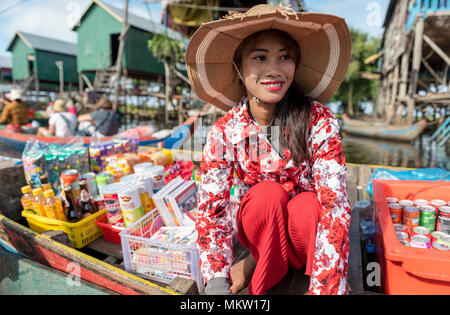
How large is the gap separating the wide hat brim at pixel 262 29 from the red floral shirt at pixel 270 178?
0.24 m

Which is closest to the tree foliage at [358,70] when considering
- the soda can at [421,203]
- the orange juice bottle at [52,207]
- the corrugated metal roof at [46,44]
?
the corrugated metal roof at [46,44]

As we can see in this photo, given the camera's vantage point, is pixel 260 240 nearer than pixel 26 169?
Yes

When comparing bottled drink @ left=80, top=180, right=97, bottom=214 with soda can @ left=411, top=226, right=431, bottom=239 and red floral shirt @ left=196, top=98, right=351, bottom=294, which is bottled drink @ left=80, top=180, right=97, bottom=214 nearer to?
red floral shirt @ left=196, top=98, right=351, bottom=294

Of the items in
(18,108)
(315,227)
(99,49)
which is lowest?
(315,227)

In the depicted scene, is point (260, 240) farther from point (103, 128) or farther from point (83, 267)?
point (103, 128)

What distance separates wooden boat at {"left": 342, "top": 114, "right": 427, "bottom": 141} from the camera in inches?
418

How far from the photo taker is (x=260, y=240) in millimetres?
1381

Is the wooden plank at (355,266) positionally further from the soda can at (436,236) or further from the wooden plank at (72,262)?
the wooden plank at (72,262)

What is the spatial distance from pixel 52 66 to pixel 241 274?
2519 cm

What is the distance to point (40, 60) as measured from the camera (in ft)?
66.2

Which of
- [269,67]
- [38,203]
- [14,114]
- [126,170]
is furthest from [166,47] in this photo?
[269,67]

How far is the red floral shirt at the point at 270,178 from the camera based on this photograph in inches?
44.3
